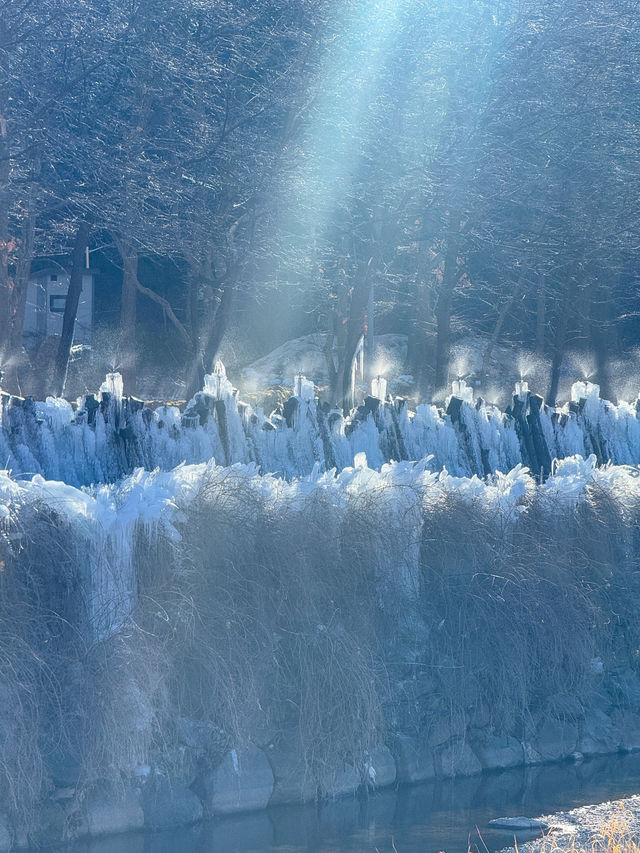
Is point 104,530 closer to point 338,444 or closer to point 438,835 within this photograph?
point 438,835

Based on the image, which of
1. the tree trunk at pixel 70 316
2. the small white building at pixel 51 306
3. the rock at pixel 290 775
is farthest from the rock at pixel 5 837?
the small white building at pixel 51 306

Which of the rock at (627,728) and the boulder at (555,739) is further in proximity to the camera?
the rock at (627,728)

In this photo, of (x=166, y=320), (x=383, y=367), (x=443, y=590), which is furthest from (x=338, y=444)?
(x=166, y=320)

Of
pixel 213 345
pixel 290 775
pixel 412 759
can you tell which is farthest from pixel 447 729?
pixel 213 345

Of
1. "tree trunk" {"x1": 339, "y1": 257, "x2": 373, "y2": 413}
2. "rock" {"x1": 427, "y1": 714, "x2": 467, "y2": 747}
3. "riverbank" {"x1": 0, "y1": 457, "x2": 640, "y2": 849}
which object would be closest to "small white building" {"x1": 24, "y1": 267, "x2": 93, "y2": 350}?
"tree trunk" {"x1": 339, "y1": 257, "x2": 373, "y2": 413}

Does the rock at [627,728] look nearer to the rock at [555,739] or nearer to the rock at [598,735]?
the rock at [598,735]
